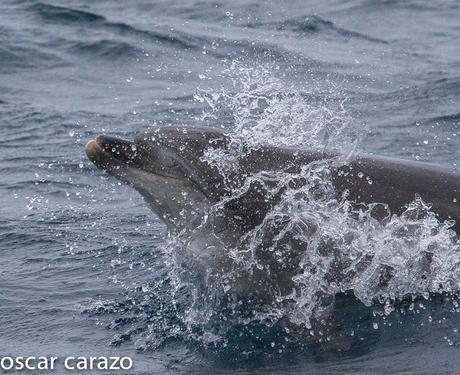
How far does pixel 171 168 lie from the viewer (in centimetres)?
972

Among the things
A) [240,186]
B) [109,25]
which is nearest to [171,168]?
[240,186]

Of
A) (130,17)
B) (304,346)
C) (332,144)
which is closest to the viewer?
(304,346)

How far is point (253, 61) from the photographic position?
21.2 meters

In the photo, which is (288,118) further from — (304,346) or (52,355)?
(52,355)

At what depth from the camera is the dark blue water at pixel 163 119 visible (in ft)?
30.4

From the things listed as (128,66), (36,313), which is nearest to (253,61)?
(128,66)

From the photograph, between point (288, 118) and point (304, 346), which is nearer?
point (304, 346)

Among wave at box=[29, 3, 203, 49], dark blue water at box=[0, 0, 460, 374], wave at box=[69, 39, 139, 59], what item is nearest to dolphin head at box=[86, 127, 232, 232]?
dark blue water at box=[0, 0, 460, 374]

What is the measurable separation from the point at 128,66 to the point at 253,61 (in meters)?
2.55

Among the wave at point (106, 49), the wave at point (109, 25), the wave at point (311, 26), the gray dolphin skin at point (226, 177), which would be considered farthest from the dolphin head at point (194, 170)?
the wave at point (311, 26)

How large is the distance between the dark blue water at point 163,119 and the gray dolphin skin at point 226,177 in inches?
21.1

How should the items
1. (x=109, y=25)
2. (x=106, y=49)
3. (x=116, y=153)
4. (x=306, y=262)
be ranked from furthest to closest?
1. (x=109, y=25)
2. (x=106, y=49)
3. (x=116, y=153)
4. (x=306, y=262)

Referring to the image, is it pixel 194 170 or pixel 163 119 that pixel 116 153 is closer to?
pixel 194 170

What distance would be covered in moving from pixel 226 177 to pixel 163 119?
8213 millimetres
